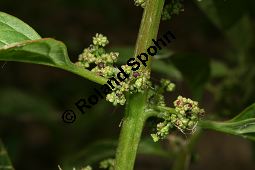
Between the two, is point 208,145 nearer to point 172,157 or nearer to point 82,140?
point 82,140

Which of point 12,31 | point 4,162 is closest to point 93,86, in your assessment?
point 4,162

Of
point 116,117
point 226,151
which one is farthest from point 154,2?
point 226,151

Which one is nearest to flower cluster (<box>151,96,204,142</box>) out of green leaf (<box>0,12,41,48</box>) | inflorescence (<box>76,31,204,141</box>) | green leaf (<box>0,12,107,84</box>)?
inflorescence (<box>76,31,204,141</box>)

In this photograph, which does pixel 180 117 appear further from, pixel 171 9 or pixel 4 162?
pixel 4 162

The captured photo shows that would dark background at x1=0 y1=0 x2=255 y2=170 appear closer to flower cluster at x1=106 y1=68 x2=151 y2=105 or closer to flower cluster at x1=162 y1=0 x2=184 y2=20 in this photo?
flower cluster at x1=106 y1=68 x2=151 y2=105

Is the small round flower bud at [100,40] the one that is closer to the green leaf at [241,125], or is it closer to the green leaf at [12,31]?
the green leaf at [12,31]

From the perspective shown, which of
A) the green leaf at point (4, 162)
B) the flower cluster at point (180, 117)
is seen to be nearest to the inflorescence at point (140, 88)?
the flower cluster at point (180, 117)
